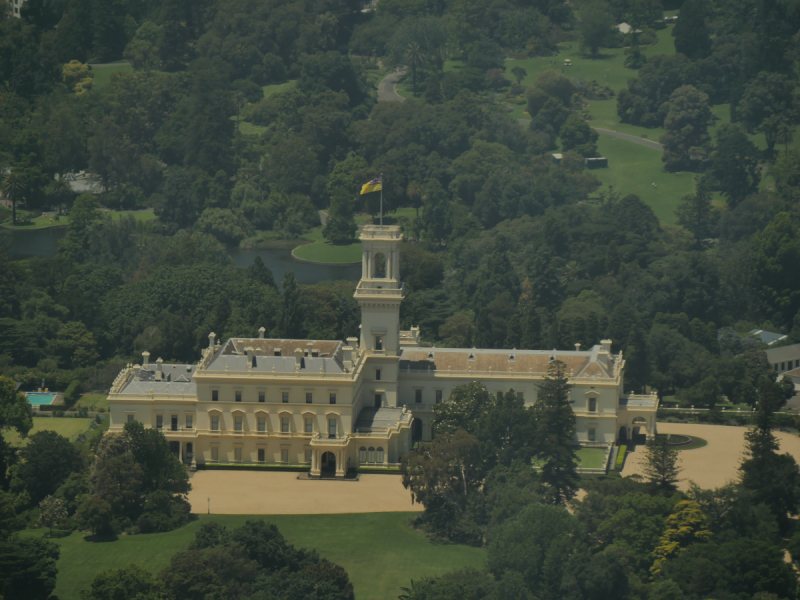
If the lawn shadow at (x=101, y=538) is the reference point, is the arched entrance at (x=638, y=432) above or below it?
above

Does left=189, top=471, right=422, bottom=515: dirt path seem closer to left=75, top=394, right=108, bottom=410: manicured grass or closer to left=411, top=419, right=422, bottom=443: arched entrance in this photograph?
left=411, top=419, right=422, bottom=443: arched entrance

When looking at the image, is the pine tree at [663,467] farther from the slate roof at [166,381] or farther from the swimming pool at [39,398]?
the swimming pool at [39,398]

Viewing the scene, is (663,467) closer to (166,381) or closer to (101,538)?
(101,538)

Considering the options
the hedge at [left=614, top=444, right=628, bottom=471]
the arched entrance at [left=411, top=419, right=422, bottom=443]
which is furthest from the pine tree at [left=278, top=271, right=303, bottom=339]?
the hedge at [left=614, top=444, right=628, bottom=471]

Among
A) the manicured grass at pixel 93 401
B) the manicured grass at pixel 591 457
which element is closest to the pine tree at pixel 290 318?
the manicured grass at pixel 93 401

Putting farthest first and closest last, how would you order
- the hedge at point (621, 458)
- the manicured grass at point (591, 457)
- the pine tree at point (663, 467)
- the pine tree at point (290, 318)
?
the pine tree at point (290, 318), the hedge at point (621, 458), the manicured grass at point (591, 457), the pine tree at point (663, 467)

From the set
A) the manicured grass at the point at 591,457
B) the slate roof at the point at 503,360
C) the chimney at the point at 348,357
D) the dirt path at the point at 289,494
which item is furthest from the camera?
the slate roof at the point at 503,360

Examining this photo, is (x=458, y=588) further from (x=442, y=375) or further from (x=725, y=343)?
(x=725, y=343)
